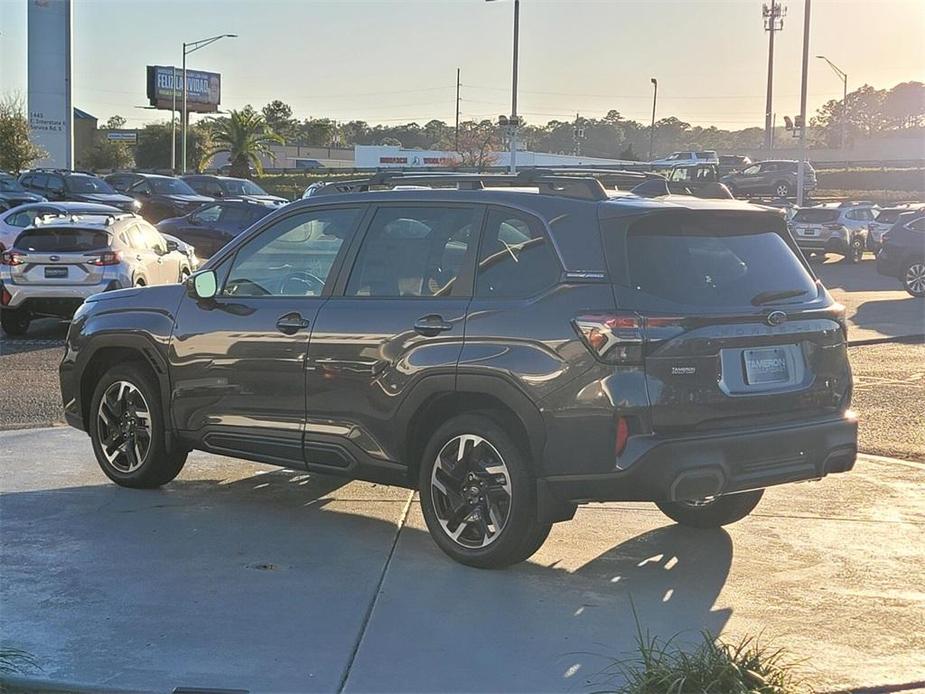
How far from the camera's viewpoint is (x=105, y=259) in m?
15.0

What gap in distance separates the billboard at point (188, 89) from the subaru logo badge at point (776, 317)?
92.6m

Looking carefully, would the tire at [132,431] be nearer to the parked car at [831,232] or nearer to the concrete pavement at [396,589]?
the concrete pavement at [396,589]

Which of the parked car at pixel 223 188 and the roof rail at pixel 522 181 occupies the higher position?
the parked car at pixel 223 188

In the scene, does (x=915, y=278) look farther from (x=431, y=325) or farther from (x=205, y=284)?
(x=431, y=325)

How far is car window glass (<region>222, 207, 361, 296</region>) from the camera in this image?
6492 mm

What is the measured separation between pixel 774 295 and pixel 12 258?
11.8 meters

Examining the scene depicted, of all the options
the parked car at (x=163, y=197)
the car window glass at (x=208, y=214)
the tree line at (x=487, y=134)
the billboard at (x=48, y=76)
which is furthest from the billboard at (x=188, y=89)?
the car window glass at (x=208, y=214)

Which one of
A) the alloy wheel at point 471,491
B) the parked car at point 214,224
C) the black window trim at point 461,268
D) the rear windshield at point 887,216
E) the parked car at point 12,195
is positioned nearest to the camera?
the alloy wheel at point 471,491

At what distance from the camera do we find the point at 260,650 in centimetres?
472

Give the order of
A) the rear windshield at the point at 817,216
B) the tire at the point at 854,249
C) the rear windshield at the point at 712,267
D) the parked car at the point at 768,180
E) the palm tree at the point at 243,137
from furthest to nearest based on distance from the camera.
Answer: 1. the palm tree at the point at 243,137
2. the parked car at the point at 768,180
3. the rear windshield at the point at 817,216
4. the tire at the point at 854,249
5. the rear windshield at the point at 712,267

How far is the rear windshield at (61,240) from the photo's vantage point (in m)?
15.1

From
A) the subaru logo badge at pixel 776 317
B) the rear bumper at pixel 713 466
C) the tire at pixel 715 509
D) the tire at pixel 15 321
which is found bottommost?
the tire at pixel 715 509

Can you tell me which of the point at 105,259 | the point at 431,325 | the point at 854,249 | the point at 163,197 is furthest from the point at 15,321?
the point at 854,249

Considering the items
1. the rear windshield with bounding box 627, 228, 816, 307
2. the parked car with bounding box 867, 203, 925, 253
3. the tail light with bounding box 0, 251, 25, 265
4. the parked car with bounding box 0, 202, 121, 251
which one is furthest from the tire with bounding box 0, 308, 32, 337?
the parked car with bounding box 867, 203, 925, 253
